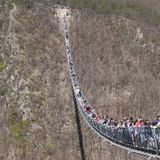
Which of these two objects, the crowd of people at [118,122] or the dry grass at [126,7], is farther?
the dry grass at [126,7]

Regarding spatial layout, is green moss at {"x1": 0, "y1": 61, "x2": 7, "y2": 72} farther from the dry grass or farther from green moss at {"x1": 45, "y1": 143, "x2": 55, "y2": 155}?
green moss at {"x1": 45, "y1": 143, "x2": 55, "y2": 155}

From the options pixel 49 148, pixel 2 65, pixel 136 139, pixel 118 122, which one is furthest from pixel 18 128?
pixel 136 139

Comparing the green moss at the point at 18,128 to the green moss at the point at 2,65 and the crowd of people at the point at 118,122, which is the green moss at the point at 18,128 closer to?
the green moss at the point at 2,65

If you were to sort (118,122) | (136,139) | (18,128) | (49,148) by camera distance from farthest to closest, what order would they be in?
(18,128) < (49,148) < (118,122) < (136,139)

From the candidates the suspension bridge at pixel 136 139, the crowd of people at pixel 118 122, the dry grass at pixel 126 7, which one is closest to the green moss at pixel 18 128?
the crowd of people at pixel 118 122

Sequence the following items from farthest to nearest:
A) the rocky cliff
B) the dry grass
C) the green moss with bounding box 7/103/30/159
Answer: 1. the dry grass
2. the rocky cliff
3. the green moss with bounding box 7/103/30/159

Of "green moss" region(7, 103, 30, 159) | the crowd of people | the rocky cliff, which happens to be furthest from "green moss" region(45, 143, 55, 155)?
the crowd of people

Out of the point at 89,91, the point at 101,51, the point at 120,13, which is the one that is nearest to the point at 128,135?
the point at 89,91

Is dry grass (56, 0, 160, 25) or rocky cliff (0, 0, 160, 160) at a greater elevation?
dry grass (56, 0, 160, 25)

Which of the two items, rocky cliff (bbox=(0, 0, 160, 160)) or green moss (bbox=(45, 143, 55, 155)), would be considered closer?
green moss (bbox=(45, 143, 55, 155))

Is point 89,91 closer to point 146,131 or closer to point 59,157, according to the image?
point 59,157

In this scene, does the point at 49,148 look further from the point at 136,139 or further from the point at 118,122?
the point at 136,139
